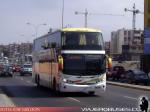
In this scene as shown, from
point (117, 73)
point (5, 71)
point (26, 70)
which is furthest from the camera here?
point (26, 70)

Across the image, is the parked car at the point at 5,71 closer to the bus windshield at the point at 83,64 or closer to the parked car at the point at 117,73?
the parked car at the point at 117,73

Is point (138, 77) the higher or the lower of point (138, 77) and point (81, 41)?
the lower

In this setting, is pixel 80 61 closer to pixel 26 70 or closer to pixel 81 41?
pixel 81 41

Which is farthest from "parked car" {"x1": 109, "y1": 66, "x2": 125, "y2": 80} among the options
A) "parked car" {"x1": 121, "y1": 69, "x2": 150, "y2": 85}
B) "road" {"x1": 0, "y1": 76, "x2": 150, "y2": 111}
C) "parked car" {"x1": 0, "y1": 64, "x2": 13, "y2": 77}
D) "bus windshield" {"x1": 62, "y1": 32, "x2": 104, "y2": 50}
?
"bus windshield" {"x1": 62, "y1": 32, "x2": 104, "y2": 50}

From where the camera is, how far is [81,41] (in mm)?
28016

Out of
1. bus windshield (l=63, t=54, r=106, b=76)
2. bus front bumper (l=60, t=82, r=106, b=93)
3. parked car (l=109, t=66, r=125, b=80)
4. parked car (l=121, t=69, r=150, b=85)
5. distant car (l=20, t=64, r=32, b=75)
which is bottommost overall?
distant car (l=20, t=64, r=32, b=75)

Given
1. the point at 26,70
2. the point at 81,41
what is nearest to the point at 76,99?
the point at 81,41

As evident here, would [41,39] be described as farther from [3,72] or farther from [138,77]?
A: [3,72]

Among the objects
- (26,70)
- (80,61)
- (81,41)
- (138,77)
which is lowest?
(26,70)

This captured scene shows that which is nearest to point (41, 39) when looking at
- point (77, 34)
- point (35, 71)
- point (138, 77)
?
point (35, 71)

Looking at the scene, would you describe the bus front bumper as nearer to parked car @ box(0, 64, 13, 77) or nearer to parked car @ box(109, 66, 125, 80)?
parked car @ box(109, 66, 125, 80)

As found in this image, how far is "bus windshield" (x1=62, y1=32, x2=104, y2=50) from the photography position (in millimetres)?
27906

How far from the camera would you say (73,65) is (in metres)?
28.0

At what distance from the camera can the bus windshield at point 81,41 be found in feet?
91.6
